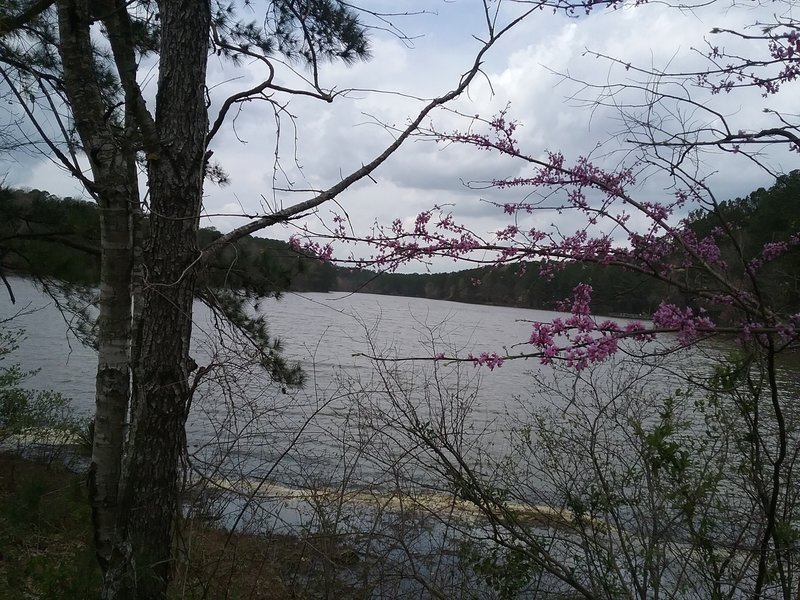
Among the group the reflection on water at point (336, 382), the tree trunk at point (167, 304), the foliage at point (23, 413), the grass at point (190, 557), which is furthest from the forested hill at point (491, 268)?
the foliage at point (23, 413)

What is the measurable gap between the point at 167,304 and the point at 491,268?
1.57 m

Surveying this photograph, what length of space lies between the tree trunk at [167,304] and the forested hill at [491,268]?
30 cm

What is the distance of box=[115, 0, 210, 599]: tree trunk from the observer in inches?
116

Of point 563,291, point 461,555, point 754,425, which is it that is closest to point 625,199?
point 563,291

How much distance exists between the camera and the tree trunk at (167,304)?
2945 millimetres

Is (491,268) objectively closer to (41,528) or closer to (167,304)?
(167,304)

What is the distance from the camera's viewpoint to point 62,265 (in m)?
6.08

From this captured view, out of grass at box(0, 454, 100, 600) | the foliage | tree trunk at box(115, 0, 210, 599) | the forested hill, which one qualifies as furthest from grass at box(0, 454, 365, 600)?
the foliage

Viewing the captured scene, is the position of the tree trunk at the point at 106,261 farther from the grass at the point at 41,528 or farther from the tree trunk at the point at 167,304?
the grass at the point at 41,528

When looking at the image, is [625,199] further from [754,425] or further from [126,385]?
[126,385]

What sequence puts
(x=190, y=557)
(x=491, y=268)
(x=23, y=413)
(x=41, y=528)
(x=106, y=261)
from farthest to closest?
(x=23, y=413) < (x=41, y=528) < (x=190, y=557) < (x=106, y=261) < (x=491, y=268)

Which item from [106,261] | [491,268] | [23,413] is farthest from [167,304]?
[23,413]

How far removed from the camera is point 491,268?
2641 mm

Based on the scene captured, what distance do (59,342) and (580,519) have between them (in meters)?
18.0
